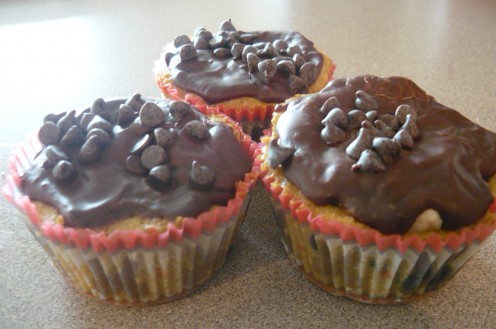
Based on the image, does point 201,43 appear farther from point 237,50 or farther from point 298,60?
point 298,60

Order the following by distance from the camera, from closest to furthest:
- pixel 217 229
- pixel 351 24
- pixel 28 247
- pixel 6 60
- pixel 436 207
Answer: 1. pixel 436 207
2. pixel 217 229
3. pixel 28 247
4. pixel 6 60
5. pixel 351 24

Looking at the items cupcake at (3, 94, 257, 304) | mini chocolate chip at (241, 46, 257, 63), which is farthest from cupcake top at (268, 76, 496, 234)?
mini chocolate chip at (241, 46, 257, 63)

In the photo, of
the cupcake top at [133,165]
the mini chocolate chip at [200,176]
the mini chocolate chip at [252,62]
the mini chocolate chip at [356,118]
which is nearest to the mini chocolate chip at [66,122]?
the cupcake top at [133,165]

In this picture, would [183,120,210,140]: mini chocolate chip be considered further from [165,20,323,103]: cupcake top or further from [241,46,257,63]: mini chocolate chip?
[241,46,257,63]: mini chocolate chip

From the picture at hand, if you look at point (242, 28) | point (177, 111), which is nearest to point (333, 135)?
point (177, 111)

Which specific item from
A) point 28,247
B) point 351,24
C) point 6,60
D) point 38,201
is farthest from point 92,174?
point 351,24

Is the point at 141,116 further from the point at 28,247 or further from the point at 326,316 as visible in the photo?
the point at 326,316
